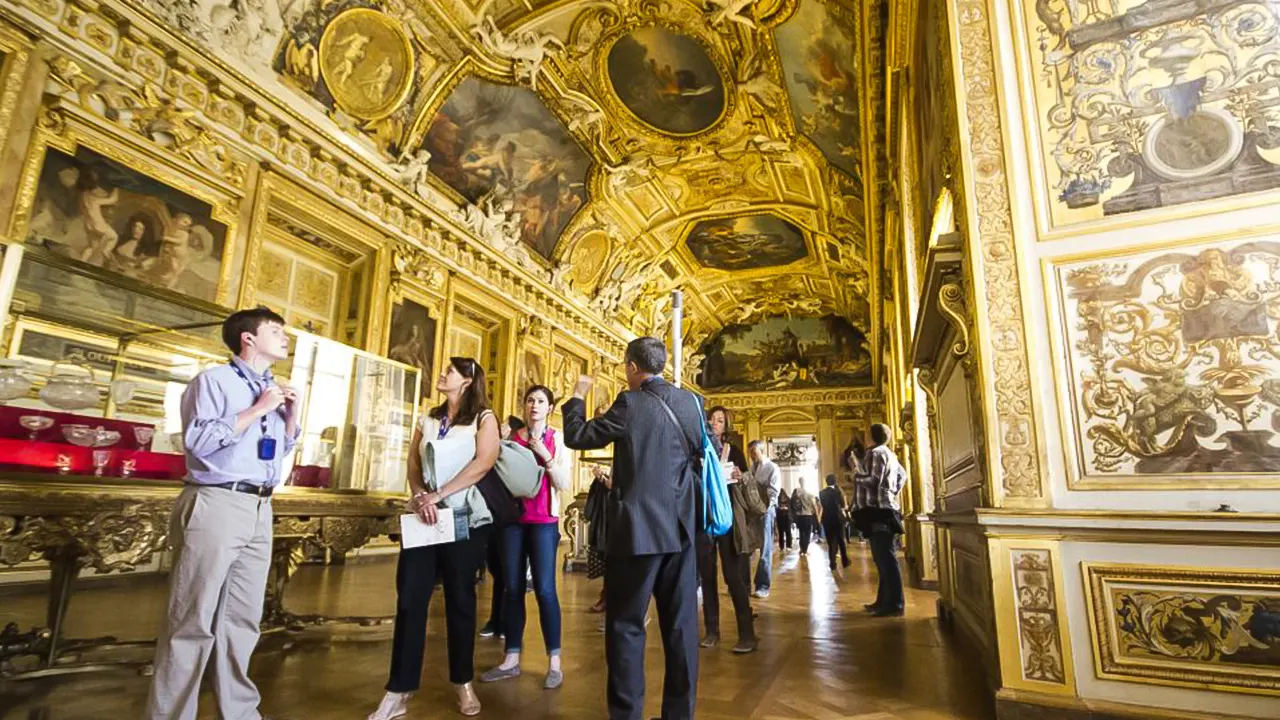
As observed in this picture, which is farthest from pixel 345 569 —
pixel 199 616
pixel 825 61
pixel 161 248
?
pixel 825 61

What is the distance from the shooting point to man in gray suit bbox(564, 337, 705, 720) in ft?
7.61

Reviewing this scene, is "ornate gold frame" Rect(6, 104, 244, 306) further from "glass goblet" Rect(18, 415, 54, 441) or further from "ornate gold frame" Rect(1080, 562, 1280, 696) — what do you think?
"ornate gold frame" Rect(1080, 562, 1280, 696)

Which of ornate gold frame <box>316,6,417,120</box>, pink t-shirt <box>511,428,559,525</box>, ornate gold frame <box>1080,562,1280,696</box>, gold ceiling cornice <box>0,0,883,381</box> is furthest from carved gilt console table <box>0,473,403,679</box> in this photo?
ornate gold frame <box>316,6,417,120</box>

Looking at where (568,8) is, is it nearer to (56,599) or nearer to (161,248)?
(161,248)

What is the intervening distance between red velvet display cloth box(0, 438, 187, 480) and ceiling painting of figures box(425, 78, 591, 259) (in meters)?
8.37

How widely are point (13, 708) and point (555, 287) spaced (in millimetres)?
12638

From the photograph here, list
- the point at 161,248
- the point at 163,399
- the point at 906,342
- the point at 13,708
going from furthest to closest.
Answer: the point at 906,342, the point at 161,248, the point at 163,399, the point at 13,708

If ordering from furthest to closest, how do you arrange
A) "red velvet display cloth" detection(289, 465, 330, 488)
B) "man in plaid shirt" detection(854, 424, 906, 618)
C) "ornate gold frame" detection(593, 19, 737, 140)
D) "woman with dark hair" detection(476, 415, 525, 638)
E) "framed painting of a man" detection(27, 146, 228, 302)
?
"ornate gold frame" detection(593, 19, 737, 140) → "framed painting of a man" detection(27, 146, 228, 302) → "man in plaid shirt" detection(854, 424, 906, 618) → "woman with dark hair" detection(476, 415, 525, 638) → "red velvet display cloth" detection(289, 465, 330, 488)

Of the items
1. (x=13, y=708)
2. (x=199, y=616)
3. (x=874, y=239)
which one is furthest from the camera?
(x=874, y=239)

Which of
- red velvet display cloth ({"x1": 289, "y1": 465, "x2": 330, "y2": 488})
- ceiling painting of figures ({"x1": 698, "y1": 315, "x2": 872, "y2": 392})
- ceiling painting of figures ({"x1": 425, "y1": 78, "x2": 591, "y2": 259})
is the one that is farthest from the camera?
ceiling painting of figures ({"x1": 698, "y1": 315, "x2": 872, "y2": 392})

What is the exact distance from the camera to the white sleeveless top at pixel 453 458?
9.05 ft

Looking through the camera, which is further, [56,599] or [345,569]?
[345,569]

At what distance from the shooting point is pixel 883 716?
108 inches

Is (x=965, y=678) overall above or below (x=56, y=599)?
below
